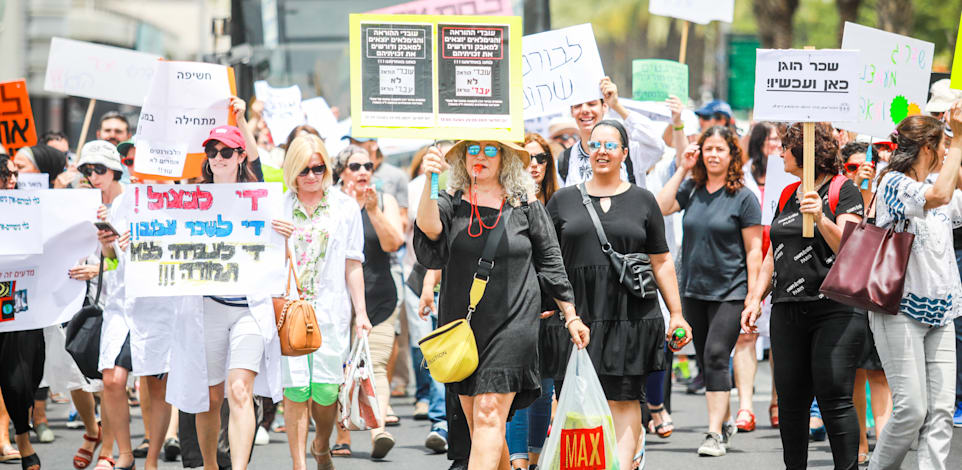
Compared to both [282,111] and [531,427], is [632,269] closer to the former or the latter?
[531,427]

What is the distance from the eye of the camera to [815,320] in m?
7.11

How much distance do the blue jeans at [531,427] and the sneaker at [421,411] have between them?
2985 millimetres

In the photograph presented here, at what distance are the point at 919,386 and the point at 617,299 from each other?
1.59 metres

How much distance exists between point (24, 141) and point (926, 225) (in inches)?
231

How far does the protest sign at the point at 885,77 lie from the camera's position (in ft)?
28.2

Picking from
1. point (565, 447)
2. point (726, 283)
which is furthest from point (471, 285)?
point (726, 283)

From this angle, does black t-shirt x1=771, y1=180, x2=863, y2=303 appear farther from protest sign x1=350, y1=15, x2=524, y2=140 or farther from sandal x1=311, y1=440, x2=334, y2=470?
Answer: sandal x1=311, y1=440, x2=334, y2=470

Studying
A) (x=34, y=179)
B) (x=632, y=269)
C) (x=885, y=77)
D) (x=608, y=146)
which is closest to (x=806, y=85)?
(x=608, y=146)

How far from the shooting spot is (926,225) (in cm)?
681

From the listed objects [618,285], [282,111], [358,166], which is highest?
[282,111]

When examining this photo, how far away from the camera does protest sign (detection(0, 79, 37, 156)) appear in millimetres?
9164

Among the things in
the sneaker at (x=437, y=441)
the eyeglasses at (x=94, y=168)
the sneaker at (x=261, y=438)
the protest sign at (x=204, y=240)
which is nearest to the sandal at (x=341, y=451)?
the sneaker at (x=437, y=441)

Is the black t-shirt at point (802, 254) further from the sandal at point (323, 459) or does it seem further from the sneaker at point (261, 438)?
the sneaker at point (261, 438)

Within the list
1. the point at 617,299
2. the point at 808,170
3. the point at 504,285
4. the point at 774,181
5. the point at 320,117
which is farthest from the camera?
the point at 320,117
